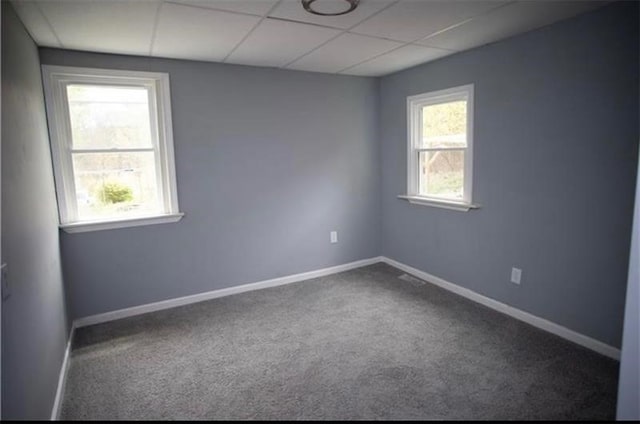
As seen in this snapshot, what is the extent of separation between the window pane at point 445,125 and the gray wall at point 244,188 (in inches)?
28.2

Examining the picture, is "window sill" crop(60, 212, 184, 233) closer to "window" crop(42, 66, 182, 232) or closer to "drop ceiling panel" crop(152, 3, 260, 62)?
"window" crop(42, 66, 182, 232)

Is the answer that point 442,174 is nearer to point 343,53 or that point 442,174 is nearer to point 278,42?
point 343,53

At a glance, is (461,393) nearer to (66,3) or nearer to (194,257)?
(194,257)

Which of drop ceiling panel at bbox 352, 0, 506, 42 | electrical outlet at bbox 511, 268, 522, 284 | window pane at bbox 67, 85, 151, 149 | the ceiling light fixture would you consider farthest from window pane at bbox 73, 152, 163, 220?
electrical outlet at bbox 511, 268, 522, 284

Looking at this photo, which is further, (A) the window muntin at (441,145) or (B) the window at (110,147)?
(A) the window muntin at (441,145)

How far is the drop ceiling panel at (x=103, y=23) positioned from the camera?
2.06 m

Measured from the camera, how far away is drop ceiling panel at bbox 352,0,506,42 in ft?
7.18

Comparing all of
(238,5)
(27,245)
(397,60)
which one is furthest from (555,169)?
(27,245)

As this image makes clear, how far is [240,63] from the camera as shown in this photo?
135 inches

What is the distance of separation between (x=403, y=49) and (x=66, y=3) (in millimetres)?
2364

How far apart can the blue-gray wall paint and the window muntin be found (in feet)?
0.34

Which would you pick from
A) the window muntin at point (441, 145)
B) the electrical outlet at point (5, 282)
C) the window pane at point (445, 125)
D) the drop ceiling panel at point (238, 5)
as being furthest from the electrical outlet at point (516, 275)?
the electrical outlet at point (5, 282)

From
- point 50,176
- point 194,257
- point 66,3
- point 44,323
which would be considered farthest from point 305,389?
point 66,3

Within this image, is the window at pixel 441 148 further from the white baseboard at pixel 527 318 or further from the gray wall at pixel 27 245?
the gray wall at pixel 27 245
